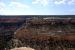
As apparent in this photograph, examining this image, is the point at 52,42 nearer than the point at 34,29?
Yes

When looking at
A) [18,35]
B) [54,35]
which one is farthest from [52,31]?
[18,35]

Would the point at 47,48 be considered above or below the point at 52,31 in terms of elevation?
below

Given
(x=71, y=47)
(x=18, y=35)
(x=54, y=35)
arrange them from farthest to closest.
A: (x=18, y=35), (x=54, y=35), (x=71, y=47)

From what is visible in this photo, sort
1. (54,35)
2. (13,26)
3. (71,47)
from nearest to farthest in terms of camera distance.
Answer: (71,47) < (54,35) < (13,26)

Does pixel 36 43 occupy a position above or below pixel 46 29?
→ below

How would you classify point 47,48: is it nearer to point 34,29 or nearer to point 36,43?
point 36,43

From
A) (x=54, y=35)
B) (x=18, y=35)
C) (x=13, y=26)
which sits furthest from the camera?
(x=13, y=26)

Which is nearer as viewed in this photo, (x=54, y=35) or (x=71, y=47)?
(x=71, y=47)

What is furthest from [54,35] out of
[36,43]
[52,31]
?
[36,43]

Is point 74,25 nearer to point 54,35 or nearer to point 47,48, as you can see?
point 54,35
